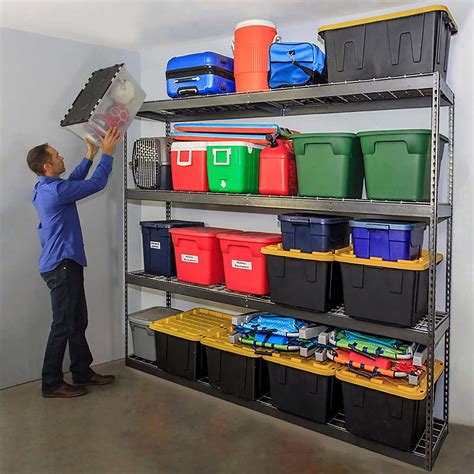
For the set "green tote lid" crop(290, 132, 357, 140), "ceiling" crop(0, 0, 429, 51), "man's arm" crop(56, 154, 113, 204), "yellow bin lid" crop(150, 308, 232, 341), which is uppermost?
"ceiling" crop(0, 0, 429, 51)

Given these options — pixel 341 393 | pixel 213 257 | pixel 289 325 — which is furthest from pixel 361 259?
pixel 213 257

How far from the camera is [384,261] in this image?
294cm

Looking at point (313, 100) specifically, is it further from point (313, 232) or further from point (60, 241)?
point (60, 241)

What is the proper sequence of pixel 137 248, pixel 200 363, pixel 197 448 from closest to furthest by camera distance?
pixel 197 448, pixel 200 363, pixel 137 248

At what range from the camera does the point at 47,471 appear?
2.88 m

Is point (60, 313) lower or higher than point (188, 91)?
lower

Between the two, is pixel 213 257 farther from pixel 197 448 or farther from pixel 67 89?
pixel 67 89

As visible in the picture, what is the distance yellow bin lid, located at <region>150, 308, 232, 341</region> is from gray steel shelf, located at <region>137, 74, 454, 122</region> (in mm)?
1560

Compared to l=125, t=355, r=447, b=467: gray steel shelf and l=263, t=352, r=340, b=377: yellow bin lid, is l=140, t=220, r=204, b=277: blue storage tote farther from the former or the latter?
l=263, t=352, r=340, b=377: yellow bin lid

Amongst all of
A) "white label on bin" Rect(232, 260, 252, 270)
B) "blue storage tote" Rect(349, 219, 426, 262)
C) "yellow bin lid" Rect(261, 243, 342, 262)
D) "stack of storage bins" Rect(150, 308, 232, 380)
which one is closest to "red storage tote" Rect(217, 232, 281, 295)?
"white label on bin" Rect(232, 260, 252, 270)

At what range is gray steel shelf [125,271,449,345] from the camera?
116 inches

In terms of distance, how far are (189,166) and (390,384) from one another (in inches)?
76.0

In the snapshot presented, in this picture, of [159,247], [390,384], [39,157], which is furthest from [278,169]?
[39,157]

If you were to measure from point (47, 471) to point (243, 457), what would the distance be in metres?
1.05
